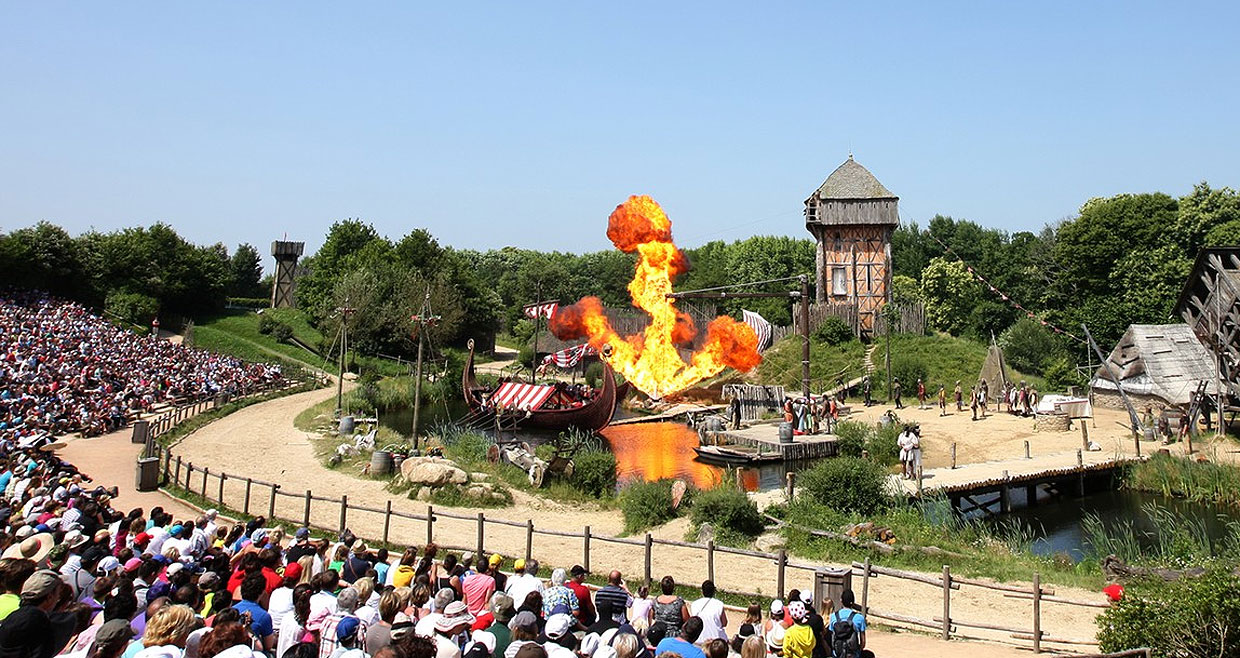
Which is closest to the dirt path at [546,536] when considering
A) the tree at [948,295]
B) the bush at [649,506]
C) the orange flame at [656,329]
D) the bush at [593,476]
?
the bush at [649,506]

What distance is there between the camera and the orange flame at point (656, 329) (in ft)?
133

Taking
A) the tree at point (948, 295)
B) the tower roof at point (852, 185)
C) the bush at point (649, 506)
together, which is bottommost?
the bush at point (649, 506)

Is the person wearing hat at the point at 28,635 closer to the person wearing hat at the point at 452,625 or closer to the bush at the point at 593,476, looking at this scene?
the person wearing hat at the point at 452,625

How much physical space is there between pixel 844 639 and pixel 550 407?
30757 millimetres

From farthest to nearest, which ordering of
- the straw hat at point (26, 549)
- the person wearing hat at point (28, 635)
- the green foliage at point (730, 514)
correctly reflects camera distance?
the green foliage at point (730, 514), the straw hat at point (26, 549), the person wearing hat at point (28, 635)

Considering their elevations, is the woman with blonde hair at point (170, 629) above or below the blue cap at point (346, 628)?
above

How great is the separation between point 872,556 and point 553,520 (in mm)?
7650

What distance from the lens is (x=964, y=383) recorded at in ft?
153

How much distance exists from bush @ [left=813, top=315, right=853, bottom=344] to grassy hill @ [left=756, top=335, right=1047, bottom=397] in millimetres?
593

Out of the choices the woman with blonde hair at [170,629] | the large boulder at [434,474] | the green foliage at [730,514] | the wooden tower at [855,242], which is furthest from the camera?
the wooden tower at [855,242]

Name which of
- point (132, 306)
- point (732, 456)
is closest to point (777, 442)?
point (732, 456)

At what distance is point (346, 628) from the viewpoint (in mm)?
7566

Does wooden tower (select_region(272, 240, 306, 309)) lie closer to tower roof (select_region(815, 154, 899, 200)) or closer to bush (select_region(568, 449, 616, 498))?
tower roof (select_region(815, 154, 899, 200))

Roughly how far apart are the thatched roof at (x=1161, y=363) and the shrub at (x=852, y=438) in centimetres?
1493
